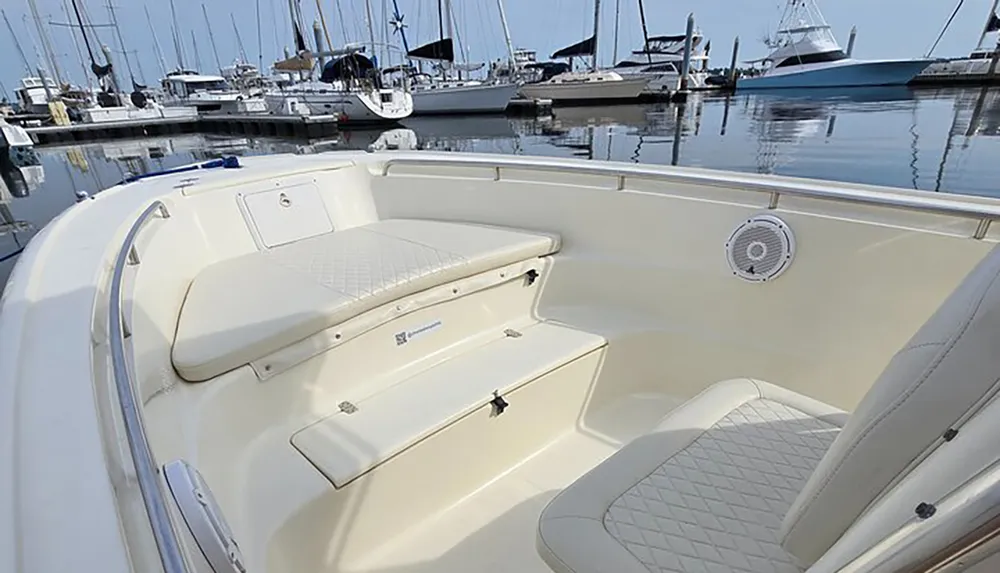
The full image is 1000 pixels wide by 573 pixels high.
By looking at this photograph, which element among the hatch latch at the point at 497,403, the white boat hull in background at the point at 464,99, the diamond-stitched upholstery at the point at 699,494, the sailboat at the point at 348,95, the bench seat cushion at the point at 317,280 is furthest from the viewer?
the white boat hull in background at the point at 464,99

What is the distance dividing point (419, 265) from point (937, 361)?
137 centimetres

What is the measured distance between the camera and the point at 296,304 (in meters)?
1.39

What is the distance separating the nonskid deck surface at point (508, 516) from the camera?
4.15 ft

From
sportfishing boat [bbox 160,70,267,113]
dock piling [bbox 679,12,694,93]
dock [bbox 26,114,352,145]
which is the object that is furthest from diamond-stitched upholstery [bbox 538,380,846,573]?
dock piling [bbox 679,12,694,93]

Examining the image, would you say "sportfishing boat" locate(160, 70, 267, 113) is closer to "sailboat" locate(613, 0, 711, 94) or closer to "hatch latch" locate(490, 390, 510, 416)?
"sailboat" locate(613, 0, 711, 94)

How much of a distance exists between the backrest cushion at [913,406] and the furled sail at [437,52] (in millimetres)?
20561

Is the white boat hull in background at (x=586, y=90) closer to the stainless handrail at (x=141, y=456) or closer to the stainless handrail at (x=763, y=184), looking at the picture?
the stainless handrail at (x=763, y=184)

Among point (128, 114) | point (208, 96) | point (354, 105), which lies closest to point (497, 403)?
point (354, 105)

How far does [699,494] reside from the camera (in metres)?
0.93

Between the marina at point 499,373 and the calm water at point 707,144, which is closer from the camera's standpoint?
the marina at point 499,373

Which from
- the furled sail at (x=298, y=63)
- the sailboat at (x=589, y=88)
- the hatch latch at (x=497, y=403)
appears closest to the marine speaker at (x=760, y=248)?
the hatch latch at (x=497, y=403)

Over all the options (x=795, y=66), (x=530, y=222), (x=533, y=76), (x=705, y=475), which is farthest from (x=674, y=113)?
(x=705, y=475)

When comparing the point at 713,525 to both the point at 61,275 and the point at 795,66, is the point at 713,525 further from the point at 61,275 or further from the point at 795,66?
the point at 795,66

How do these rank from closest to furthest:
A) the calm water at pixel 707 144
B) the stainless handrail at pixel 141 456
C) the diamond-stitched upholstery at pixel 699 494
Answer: the stainless handrail at pixel 141 456, the diamond-stitched upholstery at pixel 699 494, the calm water at pixel 707 144
